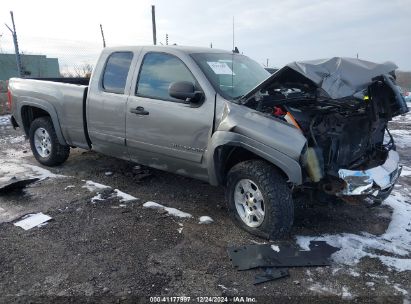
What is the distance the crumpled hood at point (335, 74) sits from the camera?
10.9 ft

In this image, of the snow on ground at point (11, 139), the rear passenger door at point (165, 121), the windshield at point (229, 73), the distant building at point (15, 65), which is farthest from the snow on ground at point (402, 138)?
the distant building at point (15, 65)

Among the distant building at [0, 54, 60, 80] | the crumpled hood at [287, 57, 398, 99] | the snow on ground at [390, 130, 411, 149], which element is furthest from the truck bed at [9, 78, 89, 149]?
the distant building at [0, 54, 60, 80]

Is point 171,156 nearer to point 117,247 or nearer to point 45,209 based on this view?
point 117,247

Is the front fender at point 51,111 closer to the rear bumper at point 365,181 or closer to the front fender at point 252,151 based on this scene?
the front fender at point 252,151

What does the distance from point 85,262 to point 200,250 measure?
3.38 feet

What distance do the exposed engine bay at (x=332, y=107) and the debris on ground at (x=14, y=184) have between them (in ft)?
10.7

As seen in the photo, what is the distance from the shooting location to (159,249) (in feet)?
11.5

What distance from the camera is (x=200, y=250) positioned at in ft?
11.5

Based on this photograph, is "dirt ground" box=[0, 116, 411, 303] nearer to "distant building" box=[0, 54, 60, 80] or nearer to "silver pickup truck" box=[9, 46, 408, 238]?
"silver pickup truck" box=[9, 46, 408, 238]

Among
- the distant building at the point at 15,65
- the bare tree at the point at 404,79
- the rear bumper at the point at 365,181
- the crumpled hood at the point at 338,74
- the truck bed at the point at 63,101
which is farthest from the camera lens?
the distant building at the point at 15,65

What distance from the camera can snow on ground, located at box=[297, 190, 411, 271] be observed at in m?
3.37

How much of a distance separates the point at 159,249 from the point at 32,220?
1.56 meters

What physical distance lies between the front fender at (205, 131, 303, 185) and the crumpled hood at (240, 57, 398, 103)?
21.5 inches

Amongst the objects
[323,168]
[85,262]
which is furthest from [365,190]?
[85,262]
